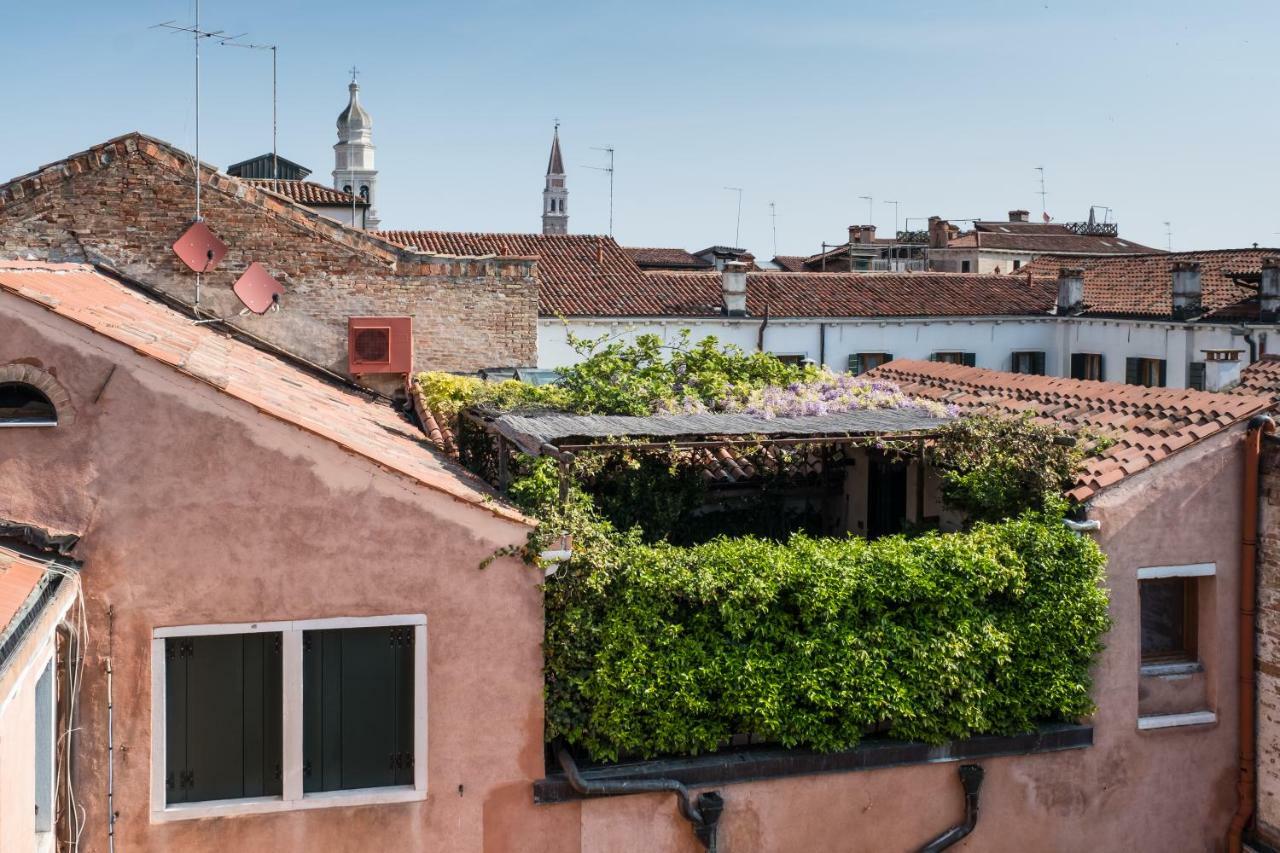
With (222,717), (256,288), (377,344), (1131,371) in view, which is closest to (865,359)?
(1131,371)

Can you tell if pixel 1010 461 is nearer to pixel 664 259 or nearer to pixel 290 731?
pixel 290 731

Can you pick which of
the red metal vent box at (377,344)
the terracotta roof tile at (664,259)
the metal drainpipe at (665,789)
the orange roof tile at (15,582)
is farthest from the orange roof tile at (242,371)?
the terracotta roof tile at (664,259)

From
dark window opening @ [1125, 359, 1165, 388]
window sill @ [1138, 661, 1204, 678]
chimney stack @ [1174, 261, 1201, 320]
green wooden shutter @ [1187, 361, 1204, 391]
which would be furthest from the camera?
dark window opening @ [1125, 359, 1165, 388]

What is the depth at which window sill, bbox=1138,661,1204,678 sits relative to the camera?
424 inches

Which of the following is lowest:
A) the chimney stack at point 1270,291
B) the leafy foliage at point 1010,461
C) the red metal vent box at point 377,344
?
the leafy foliage at point 1010,461

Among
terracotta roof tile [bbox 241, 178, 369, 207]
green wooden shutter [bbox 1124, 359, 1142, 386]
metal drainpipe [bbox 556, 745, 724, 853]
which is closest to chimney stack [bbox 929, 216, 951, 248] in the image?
green wooden shutter [bbox 1124, 359, 1142, 386]

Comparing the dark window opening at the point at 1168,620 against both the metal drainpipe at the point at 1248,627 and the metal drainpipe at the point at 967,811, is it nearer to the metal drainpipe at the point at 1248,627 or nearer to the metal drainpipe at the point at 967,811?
the metal drainpipe at the point at 1248,627

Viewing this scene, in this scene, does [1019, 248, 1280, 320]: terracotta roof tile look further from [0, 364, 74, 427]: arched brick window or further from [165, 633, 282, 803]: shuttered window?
[0, 364, 74, 427]: arched brick window

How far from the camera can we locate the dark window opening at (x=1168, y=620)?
11.0m

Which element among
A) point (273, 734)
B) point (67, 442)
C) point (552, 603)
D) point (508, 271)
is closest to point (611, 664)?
point (552, 603)

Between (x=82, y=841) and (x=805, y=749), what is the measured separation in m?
5.26

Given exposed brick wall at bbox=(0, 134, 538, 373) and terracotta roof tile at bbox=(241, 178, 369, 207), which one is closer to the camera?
exposed brick wall at bbox=(0, 134, 538, 373)

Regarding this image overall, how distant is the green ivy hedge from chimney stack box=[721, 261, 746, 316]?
20.1m

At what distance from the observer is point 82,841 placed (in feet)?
27.2
